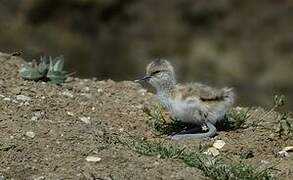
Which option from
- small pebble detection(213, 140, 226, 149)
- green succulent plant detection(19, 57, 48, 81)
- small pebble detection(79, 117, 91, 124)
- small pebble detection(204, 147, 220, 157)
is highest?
green succulent plant detection(19, 57, 48, 81)

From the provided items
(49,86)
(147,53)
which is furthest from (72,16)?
(49,86)

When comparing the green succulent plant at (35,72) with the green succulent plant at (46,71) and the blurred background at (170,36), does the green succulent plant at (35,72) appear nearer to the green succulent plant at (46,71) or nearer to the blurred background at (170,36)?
the green succulent plant at (46,71)

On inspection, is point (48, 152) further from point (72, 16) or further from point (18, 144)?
point (72, 16)

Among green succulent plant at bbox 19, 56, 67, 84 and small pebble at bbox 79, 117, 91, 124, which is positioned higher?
green succulent plant at bbox 19, 56, 67, 84

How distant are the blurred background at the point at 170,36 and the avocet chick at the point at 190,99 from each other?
7557 mm

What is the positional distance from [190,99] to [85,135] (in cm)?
94

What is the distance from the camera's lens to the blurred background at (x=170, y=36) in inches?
632

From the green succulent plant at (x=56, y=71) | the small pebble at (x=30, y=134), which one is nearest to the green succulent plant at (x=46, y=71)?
the green succulent plant at (x=56, y=71)

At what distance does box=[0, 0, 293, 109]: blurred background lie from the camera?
16.0m

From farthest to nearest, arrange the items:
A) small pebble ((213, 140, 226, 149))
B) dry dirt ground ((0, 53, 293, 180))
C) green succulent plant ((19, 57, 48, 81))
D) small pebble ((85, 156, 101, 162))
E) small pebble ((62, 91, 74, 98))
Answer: green succulent plant ((19, 57, 48, 81))
small pebble ((62, 91, 74, 98))
small pebble ((213, 140, 226, 149))
small pebble ((85, 156, 101, 162))
dry dirt ground ((0, 53, 293, 180))

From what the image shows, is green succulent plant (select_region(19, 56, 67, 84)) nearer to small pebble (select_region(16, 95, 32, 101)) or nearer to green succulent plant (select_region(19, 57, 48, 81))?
green succulent plant (select_region(19, 57, 48, 81))

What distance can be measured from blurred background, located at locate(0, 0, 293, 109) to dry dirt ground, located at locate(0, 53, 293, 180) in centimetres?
673

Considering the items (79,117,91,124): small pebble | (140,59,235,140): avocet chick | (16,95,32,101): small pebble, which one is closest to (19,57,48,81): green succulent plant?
(16,95,32,101): small pebble

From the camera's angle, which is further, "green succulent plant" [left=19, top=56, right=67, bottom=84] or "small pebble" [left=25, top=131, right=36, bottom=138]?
"green succulent plant" [left=19, top=56, right=67, bottom=84]
